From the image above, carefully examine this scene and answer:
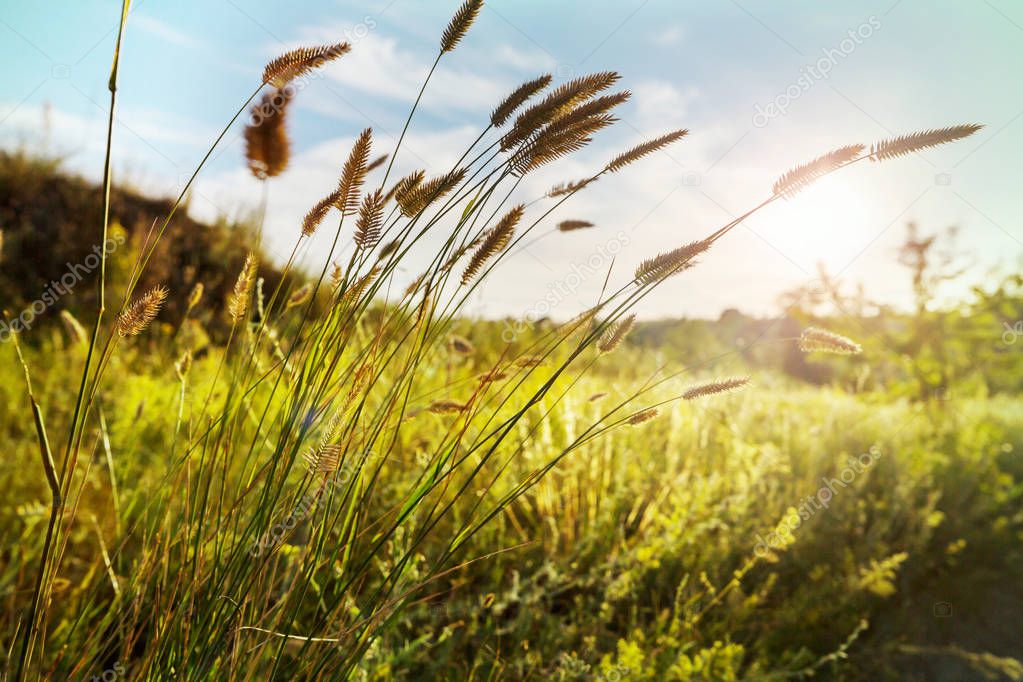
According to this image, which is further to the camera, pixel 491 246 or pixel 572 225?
pixel 572 225

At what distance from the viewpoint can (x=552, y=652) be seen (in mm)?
2354

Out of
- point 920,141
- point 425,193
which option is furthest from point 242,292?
point 920,141

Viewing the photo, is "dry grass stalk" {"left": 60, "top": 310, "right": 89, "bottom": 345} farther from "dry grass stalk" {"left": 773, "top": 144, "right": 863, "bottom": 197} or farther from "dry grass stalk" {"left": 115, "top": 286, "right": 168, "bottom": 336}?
"dry grass stalk" {"left": 773, "top": 144, "right": 863, "bottom": 197}

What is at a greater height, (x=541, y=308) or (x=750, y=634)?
(x=541, y=308)

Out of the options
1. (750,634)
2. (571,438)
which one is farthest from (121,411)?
(750,634)

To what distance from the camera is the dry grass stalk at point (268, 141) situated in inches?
54.9

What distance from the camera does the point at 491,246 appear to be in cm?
139

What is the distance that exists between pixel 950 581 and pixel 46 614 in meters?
3.76

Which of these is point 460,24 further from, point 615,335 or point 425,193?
point 615,335

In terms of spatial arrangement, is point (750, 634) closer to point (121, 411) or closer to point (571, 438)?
point (571, 438)

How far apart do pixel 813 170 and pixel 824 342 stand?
363 mm

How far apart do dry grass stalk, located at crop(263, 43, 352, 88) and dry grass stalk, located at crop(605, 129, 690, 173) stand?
1.56ft

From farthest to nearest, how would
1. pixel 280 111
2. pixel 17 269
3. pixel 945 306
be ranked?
pixel 945 306 < pixel 17 269 < pixel 280 111

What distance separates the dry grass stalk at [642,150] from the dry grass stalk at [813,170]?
9.2 inches
